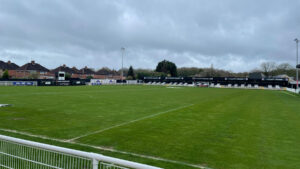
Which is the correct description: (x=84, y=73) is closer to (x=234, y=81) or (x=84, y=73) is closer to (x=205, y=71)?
(x=205, y=71)

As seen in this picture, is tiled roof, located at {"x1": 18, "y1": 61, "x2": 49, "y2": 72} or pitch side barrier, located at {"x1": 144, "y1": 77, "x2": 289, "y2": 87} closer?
pitch side barrier, located at {"x1": 144, "y1": 77, "x2": 289, "y2": 87}

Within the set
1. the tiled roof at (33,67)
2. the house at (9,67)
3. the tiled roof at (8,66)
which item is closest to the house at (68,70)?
the tiled roof at (33,67)

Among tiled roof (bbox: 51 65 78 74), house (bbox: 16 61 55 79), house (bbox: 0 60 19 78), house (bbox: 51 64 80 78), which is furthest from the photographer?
house (bbox: 51 64 80 78)

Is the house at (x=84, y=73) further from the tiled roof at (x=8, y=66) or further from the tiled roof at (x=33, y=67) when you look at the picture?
the tiled roof at (x=8, y=66)

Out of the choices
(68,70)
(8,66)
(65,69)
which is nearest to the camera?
(8,66)

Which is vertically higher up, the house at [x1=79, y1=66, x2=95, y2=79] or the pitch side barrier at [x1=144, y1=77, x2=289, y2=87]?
the house at [x1=79, y1=66, x2=95, y2=79]

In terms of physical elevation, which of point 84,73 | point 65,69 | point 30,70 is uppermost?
point 65,69

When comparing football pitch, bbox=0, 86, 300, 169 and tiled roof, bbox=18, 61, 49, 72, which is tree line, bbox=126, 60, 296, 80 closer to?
tiled roof, bbox=18, 61, 49, 72

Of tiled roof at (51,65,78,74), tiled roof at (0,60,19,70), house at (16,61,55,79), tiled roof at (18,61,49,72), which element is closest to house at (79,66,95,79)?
tiled roof at (51,65,78,74)

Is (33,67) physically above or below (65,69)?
below

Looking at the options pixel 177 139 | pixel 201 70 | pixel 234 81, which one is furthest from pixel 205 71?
pixel 177 139

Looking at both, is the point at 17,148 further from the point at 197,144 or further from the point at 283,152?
the point at 283,152

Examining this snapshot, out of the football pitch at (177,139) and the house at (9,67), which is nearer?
the football pitch at (177,139)

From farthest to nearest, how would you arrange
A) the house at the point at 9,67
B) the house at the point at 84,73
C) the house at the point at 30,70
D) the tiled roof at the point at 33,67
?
the house at the point at 84,73, the tiled roof at the point at 33,67, the house at the point at 30,70, the house at the point at 9,67
